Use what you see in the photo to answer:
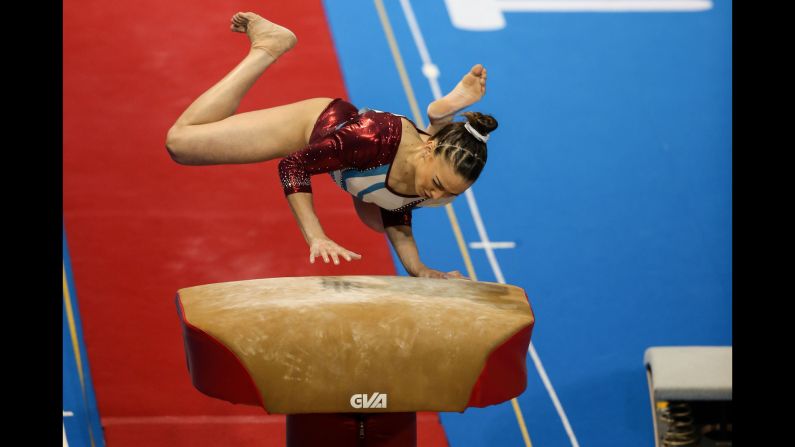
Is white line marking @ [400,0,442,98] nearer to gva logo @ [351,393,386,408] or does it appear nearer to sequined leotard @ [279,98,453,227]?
sequined leotard @ [279,98,453,227]

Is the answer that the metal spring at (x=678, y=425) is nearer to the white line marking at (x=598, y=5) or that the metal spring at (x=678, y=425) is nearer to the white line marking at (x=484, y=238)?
the white line marking at (x=484, y=238)

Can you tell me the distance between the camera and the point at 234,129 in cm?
284

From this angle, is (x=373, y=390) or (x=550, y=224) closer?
(x=373, y=390)

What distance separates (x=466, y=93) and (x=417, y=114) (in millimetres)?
1547

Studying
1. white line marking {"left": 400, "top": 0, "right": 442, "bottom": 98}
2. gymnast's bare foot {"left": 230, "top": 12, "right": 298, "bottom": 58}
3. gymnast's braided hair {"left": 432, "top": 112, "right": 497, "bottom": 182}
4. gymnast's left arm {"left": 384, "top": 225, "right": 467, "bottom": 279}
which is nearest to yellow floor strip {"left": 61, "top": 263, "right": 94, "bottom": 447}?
gymnast's bare foot {"left": 230, "top": 12, "right": 298, "bottom": 58}

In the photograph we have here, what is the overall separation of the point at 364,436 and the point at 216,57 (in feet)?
8.26

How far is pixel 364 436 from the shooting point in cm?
240

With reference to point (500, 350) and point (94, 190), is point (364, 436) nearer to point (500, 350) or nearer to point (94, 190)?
point (500, 350)

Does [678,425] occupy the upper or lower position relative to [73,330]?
lower

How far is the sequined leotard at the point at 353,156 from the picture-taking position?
2596mm

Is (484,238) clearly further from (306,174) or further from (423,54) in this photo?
(306,174)

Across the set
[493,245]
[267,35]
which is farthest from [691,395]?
[267,35]

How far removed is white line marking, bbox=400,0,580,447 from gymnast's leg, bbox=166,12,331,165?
1318mm
